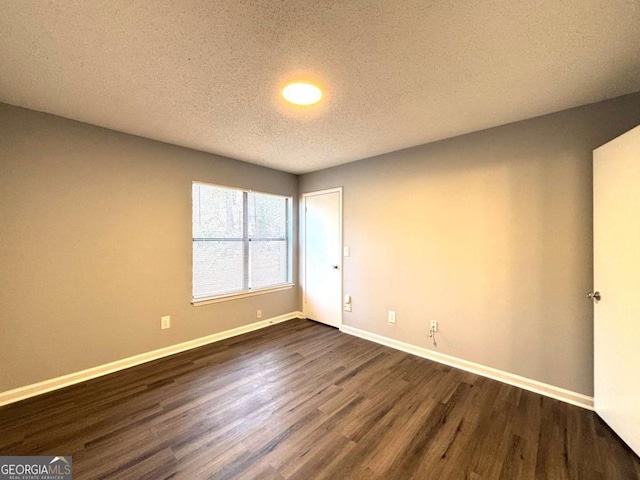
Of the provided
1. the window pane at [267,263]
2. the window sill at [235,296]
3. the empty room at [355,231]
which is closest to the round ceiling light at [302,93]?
the empty room at [355,231]

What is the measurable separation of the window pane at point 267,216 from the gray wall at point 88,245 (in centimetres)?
76

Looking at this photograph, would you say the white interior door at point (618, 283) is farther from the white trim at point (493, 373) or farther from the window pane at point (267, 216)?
the window pane at point (267, 216)

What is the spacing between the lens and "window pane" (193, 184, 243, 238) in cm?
311

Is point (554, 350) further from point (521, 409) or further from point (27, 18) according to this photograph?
point (27, 18)

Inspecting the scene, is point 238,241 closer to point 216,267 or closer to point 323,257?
point 216,267

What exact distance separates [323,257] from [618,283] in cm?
297

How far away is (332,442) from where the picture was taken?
5.30 ft

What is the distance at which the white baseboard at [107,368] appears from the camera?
6.67 ft

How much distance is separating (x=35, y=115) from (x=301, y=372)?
324 cm

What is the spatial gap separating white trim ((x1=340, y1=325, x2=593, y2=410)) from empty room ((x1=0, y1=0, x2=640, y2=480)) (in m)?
0.02

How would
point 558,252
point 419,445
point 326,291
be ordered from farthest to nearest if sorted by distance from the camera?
point 326,291
point 558,252
point 419,445

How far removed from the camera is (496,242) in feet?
7.81

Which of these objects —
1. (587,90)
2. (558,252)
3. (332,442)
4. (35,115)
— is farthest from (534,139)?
(35,115)

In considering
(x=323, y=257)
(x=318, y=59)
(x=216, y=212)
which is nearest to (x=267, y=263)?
(x=323, y=257)
